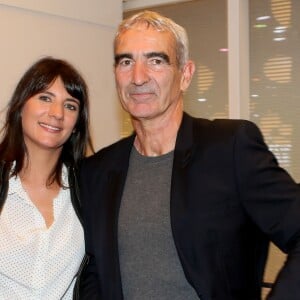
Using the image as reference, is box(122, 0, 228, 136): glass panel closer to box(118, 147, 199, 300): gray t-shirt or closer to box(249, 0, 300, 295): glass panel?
box(249, 0, 300, 295): glass panel

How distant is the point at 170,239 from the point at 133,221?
0.14 m

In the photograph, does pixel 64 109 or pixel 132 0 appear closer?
pixel 64 109

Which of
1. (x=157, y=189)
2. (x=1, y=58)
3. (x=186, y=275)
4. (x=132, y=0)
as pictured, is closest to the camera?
(x=186, y=275)

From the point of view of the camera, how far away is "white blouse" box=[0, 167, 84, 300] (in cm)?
179

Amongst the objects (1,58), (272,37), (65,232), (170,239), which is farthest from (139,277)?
(272,37)

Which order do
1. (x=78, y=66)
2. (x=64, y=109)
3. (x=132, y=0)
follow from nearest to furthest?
(x=64, y=109)
(x=78, y=66)
(x=132, y=0)

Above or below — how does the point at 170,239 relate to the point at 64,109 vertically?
below

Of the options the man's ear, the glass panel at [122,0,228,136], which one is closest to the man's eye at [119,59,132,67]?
Result: the man's ear

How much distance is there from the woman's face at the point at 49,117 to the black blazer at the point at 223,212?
363mm

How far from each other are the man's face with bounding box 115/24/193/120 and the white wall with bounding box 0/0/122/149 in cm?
124

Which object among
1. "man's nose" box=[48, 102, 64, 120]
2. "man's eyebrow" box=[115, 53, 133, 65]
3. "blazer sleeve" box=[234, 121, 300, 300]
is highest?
"man's eyebrow" box=[115, 53, 133, 65]

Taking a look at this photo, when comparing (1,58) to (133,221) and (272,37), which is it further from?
(272,37)

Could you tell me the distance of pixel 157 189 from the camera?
1.65 metres

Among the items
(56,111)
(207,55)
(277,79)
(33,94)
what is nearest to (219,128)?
(56,111)
